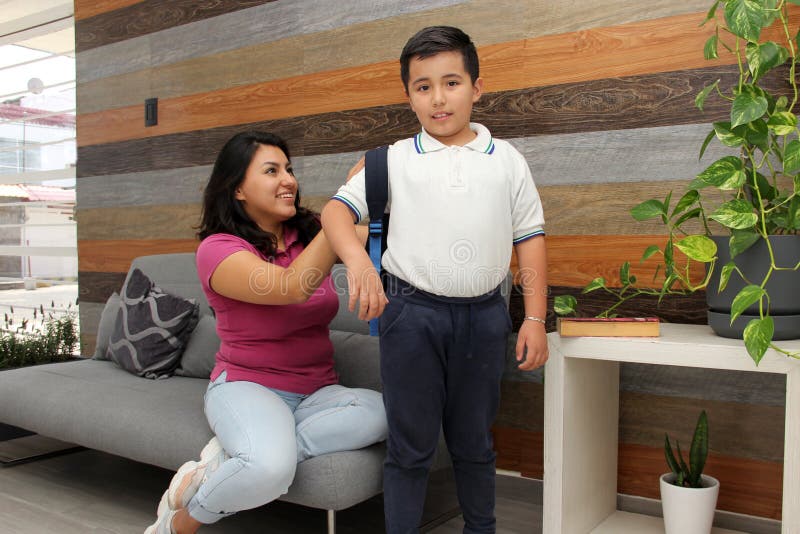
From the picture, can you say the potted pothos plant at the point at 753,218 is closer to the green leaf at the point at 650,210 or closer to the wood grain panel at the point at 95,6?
the green leaf at the point at 650,210

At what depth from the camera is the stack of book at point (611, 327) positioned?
1564 mm

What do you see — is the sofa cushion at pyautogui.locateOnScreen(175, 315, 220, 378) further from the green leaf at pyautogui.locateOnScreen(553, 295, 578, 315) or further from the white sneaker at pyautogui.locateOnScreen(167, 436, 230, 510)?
the green leaf at pyautogui.locateOnScreen(553, 295, 578, 315)

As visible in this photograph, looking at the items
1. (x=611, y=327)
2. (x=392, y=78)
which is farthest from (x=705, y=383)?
→ (x=392, y=78)

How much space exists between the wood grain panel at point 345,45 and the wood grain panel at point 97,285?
0.81 m

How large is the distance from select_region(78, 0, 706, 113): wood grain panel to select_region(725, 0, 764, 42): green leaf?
21.4 inches

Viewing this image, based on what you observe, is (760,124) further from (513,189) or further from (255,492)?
(255,492)

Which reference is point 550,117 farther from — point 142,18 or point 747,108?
point 142,18

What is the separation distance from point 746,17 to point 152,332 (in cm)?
198

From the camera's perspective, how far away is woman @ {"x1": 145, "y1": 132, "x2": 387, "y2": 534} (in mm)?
1485

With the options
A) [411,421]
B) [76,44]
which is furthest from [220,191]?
[76,44]

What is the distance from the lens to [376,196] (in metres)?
1.44

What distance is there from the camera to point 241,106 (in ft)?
9.32

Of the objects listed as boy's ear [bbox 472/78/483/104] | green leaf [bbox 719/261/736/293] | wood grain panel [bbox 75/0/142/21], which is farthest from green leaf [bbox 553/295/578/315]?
wood grain panel [bbox 75/0/142/21]

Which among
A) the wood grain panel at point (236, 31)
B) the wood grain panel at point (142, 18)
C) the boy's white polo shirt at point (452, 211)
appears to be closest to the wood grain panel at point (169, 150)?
the wood grain panel at point (236, 31)
